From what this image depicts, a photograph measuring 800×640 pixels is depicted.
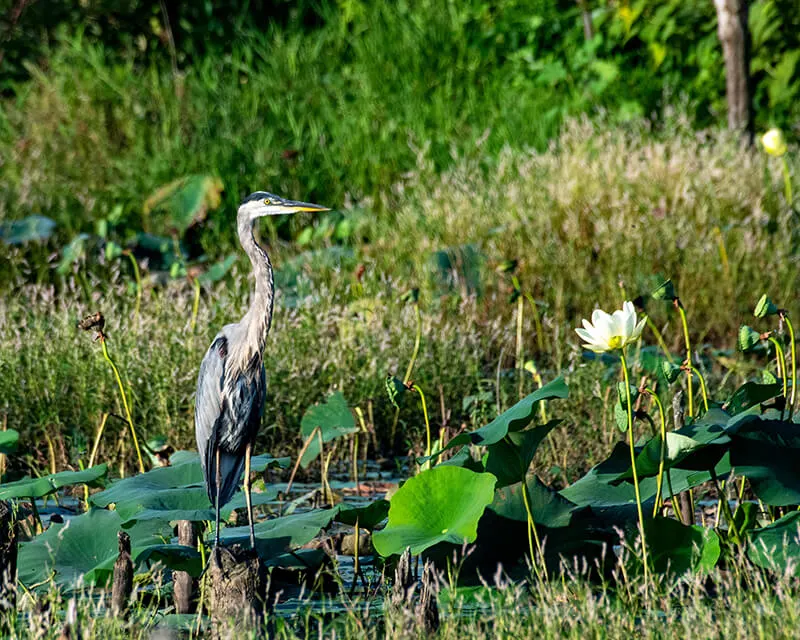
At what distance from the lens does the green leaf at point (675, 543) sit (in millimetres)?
3162

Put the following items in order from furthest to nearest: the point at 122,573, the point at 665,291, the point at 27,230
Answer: the point at 27,230 < the point at 665,291 < the point at 122,573

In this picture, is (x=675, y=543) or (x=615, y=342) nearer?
(x=615, y=342)

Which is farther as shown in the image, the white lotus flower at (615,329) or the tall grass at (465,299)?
the tall grass at (465,299)

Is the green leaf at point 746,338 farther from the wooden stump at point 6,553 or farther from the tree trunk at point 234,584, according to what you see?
the wooden stump at point 6,553

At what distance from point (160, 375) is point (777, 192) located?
3983 mm

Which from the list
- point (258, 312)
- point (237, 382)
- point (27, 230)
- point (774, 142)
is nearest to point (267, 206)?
point (258, 312)

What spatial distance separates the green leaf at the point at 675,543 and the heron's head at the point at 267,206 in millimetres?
1262

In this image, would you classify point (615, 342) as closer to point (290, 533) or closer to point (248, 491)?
point (290, 533)

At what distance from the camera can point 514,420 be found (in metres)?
3.09

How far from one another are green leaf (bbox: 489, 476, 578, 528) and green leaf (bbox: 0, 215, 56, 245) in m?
4.61

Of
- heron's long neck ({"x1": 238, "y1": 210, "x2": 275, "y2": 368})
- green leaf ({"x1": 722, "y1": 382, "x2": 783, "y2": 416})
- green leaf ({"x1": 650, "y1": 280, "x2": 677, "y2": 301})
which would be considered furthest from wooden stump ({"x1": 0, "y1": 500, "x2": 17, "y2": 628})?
green leaf ({"x1": 722, "y1": 382, "x2": 783, "y2": 416})

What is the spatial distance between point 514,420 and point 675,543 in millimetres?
536

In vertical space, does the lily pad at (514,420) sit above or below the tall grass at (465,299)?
above

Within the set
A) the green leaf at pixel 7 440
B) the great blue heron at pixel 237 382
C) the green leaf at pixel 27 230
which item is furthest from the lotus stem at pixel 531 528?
the green leaf at pixel 27 230
